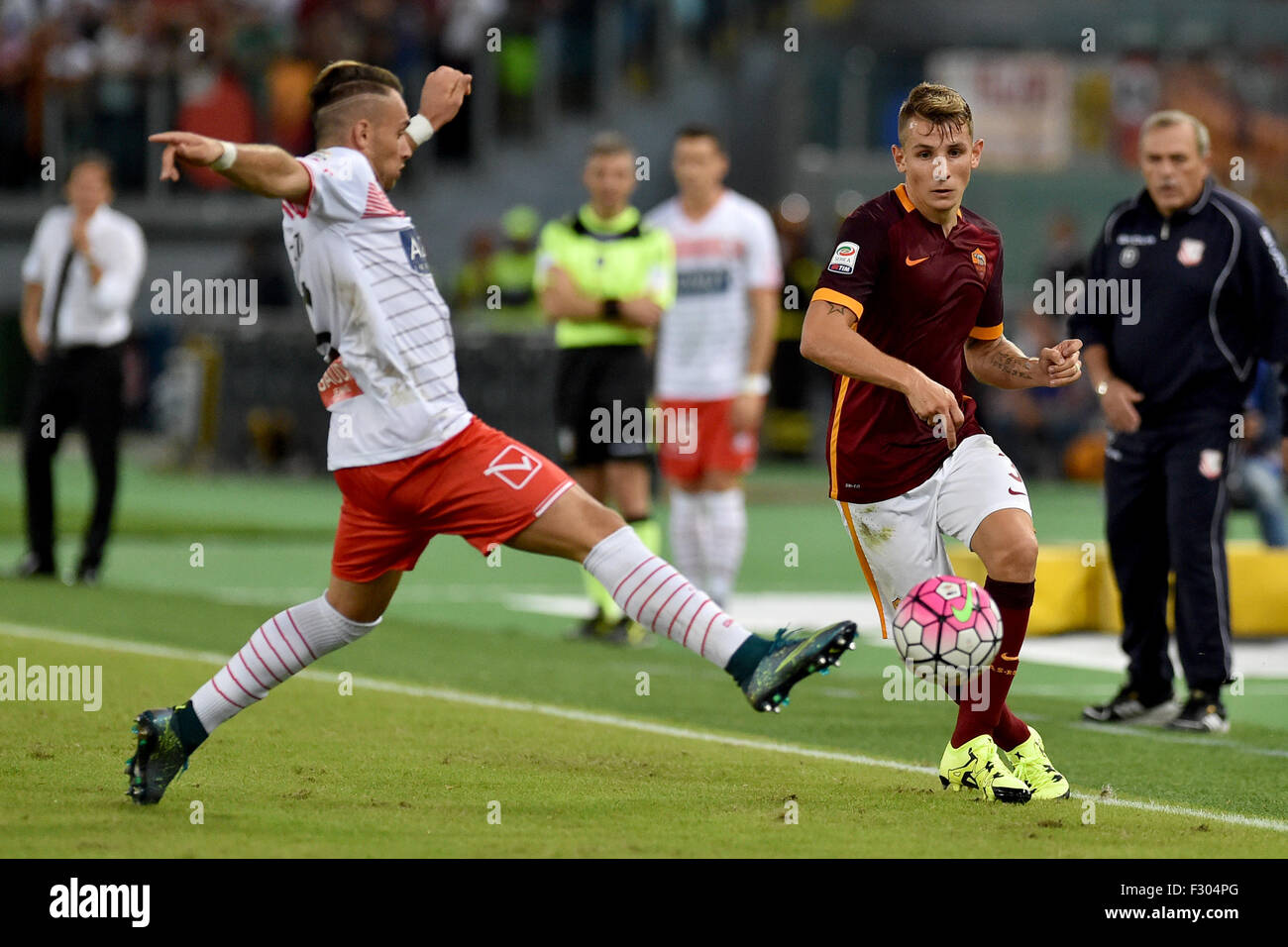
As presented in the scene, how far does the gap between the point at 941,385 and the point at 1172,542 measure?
2.81 metres

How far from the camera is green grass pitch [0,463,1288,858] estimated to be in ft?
19.2

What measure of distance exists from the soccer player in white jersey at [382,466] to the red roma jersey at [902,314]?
81cm

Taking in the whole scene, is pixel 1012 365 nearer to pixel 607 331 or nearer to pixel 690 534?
pixel 607 331

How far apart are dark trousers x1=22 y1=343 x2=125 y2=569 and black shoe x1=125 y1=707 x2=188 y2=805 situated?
23.7 feet

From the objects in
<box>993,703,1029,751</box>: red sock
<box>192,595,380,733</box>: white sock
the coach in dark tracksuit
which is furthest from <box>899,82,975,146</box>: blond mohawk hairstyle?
the coach in dark tracksuit

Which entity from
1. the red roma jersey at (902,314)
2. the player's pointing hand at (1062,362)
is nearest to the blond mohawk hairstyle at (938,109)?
the red roma jersey at (902,314)

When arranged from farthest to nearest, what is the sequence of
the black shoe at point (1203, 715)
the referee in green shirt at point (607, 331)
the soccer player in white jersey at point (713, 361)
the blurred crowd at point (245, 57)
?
the blurred crowd at point (245, 57), the soccer player in white jersey at point (713, 361), the referee in green shirt at point (607, 331), the black shoe at point (1203, 715)

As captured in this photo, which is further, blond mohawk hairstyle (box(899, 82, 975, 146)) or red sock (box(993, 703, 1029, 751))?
red sock (box(993, 703, 1029, 751))

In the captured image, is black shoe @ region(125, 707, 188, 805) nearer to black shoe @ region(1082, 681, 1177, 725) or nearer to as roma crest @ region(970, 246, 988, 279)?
as roma crest @ region(970, 246, 988, 279)

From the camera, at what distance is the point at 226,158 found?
5684 mm

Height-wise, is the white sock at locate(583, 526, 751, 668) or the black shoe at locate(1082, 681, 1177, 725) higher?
the white sock at locate(583, 526, 751, 668)

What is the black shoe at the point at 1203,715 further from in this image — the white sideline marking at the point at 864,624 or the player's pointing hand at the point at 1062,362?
the player's pointing hand at the point at 1062,362

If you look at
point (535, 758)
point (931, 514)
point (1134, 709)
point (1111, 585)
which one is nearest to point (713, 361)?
point (1111, 585)

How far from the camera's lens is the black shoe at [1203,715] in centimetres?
856
